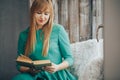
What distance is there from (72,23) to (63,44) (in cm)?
19

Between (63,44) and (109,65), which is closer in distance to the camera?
(63,44)

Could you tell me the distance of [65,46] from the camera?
3.00 meters

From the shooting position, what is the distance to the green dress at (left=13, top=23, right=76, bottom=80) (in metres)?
2.96

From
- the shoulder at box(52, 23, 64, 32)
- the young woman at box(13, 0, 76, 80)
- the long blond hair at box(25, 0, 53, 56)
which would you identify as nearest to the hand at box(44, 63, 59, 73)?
the young woman at box(13, 0, 76, 80)

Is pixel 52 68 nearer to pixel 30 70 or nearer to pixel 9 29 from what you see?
pixel 30 70

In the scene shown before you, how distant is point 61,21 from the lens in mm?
3035

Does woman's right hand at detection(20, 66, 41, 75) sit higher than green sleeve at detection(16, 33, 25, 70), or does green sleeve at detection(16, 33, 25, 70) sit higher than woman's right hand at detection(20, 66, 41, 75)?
green sleeve at detection(16, 33, 25, 70)

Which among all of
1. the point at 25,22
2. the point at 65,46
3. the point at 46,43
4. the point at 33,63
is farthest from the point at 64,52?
the point at 25,22

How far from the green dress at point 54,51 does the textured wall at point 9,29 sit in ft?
0.19

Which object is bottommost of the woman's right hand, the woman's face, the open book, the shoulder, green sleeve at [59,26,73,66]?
the woman's right hand

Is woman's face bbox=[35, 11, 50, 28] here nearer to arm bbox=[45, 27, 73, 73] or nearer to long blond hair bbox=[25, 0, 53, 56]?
long blond hair bbox=[25, 0, 53, 56]

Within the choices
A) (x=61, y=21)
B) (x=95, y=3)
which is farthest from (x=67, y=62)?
(x=95, y=3)

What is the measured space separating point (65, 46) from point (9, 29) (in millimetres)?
456

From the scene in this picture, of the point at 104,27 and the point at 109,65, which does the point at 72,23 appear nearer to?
the point at 104,27
